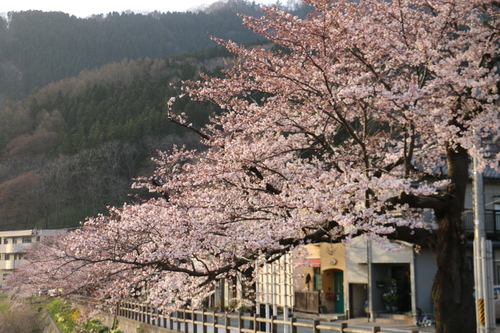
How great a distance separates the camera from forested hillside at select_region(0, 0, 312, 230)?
6531cm

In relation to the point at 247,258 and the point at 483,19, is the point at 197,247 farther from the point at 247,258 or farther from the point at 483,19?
the point at 483,19

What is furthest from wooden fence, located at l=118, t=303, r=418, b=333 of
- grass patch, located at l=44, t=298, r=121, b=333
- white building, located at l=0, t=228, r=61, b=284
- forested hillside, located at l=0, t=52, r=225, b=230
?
white building, located at l=0, t=228, r=61, b=284

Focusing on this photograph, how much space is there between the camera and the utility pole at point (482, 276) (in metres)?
9.25

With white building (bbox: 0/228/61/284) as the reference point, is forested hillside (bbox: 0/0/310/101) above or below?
above

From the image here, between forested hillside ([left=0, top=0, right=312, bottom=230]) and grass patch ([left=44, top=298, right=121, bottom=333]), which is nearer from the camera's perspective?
grass patch ([left=44, top=298, right=121, bottom=333])

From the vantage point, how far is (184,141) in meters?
60.2

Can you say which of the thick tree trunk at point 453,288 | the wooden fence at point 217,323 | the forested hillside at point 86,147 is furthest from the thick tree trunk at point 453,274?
the forested hillside at point 86,147

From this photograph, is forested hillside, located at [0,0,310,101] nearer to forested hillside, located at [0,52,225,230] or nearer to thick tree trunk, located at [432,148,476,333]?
forested hillside, located at [0,52,225,230]

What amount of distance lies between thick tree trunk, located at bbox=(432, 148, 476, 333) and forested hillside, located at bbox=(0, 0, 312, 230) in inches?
1234

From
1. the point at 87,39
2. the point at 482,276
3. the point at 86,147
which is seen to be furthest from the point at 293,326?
the point at 87,39

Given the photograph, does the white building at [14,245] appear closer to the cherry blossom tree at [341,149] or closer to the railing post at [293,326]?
the railing post at [293,326]

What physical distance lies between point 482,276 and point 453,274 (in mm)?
651

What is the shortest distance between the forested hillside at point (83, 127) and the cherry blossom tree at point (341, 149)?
29.1 m

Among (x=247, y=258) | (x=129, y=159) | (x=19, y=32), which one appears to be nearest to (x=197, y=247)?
(x=247, y=258)
